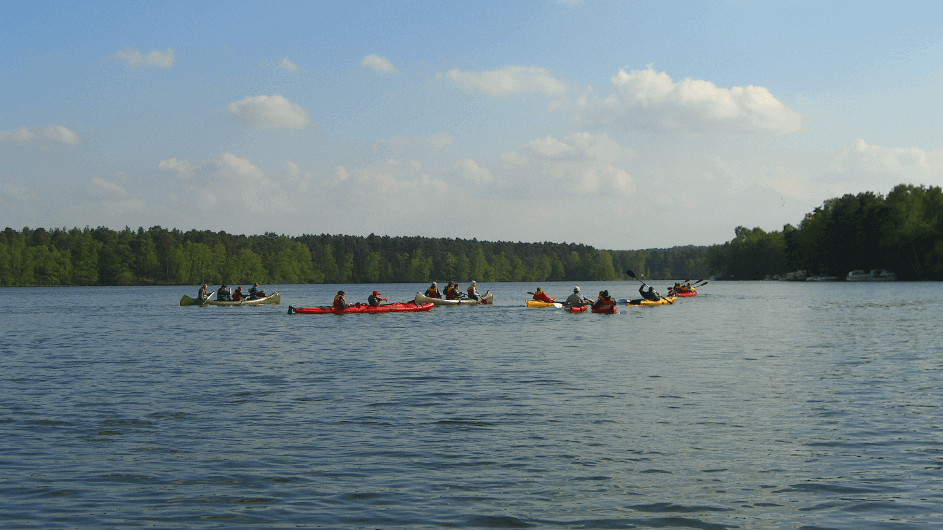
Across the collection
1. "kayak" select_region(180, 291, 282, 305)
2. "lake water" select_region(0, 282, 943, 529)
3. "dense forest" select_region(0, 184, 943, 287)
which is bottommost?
"lake water" select_region(0, 282, 943, 529)

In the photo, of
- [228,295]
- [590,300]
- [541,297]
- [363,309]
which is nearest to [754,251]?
[541,297]

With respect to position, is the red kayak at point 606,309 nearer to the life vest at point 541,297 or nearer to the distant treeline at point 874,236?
the life vest at point 541,297

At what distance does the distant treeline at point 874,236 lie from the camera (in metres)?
123

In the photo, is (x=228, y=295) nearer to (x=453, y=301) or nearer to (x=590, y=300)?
(x=453, y=301)

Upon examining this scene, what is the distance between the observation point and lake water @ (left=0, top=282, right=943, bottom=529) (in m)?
9.80

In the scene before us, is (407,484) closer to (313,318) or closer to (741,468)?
(741,468)

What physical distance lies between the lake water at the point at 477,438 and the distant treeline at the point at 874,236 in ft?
345

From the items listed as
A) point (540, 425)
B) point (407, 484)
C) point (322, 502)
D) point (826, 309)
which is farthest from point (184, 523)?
point (826, 309)

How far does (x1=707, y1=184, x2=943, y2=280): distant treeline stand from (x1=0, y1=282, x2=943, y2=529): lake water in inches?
4136

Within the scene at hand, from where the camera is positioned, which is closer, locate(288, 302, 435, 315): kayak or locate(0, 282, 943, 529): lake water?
locate(0, 282, 943, 529): lake water

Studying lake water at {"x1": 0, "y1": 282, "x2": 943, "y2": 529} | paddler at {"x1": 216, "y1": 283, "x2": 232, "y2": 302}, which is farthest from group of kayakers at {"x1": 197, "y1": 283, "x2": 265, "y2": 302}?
lake water at {"x1": 0, "y1": 282, "x2": 943, "y2": 529}

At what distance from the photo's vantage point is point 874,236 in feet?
435

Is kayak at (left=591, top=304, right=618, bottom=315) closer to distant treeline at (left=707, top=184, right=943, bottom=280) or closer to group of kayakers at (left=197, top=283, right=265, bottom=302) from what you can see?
group of kayakers at (left=197, top=283, right=265, bottom=302)

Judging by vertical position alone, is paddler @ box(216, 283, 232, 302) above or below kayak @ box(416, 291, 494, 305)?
above
